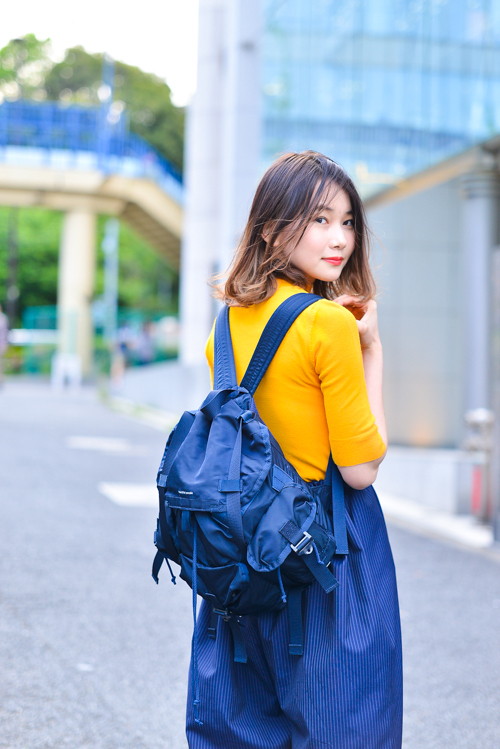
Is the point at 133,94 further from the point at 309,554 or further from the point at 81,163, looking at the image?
the point at 309,554

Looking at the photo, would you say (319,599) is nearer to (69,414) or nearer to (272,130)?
(272,130)

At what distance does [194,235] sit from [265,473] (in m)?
22.3

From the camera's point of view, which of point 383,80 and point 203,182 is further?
point 203,182

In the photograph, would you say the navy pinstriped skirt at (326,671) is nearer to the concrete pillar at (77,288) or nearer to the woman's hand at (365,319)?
the woman's hand at (365,319)

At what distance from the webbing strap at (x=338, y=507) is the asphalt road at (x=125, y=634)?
5.49ft

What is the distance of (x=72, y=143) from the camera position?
108 ft

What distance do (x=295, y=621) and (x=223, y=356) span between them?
1.93 feet

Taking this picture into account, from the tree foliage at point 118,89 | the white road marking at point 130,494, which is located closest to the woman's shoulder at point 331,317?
the white road marking at point 130,494

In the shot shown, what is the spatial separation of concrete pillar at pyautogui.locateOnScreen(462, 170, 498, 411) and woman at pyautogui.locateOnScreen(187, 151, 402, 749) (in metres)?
8.59

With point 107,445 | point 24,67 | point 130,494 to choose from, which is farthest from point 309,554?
point 24,67

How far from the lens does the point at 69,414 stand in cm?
1877

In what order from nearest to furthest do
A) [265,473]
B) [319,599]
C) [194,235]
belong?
[265,473] < [319,599] < [194,235]

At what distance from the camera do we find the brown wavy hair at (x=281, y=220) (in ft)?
6.61

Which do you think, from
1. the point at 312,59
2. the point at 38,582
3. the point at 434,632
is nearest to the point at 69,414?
the point at 312,59
